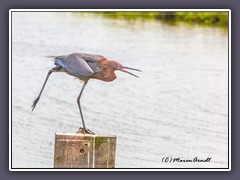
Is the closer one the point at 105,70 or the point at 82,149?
the point at 82,149

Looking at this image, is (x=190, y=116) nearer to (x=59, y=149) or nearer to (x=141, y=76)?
(x=141, y=76)

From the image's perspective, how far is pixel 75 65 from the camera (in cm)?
938

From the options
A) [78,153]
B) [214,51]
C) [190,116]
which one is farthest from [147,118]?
[78,153]

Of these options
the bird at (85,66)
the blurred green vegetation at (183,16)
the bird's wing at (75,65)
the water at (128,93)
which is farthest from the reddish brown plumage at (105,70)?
the water at (128,93)

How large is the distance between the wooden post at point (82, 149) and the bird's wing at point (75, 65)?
0.59 m

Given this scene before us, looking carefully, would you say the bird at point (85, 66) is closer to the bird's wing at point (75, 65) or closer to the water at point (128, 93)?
the bird's wing at point (75, 65)

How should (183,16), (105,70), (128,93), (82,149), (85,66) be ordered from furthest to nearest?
(128,93) < (183,16) < (105,70) < (85,66) < (82,149)

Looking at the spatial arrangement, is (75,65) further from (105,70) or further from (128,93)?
(128,93)

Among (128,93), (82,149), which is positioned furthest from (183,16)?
(82,149)

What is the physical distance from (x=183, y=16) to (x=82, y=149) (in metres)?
1.94

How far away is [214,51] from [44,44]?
6.11 ft

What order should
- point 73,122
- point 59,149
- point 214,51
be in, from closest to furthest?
point 59,149 → point 73,122 → point 214,51

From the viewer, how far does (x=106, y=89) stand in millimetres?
10953

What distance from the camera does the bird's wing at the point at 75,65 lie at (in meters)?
9.38
